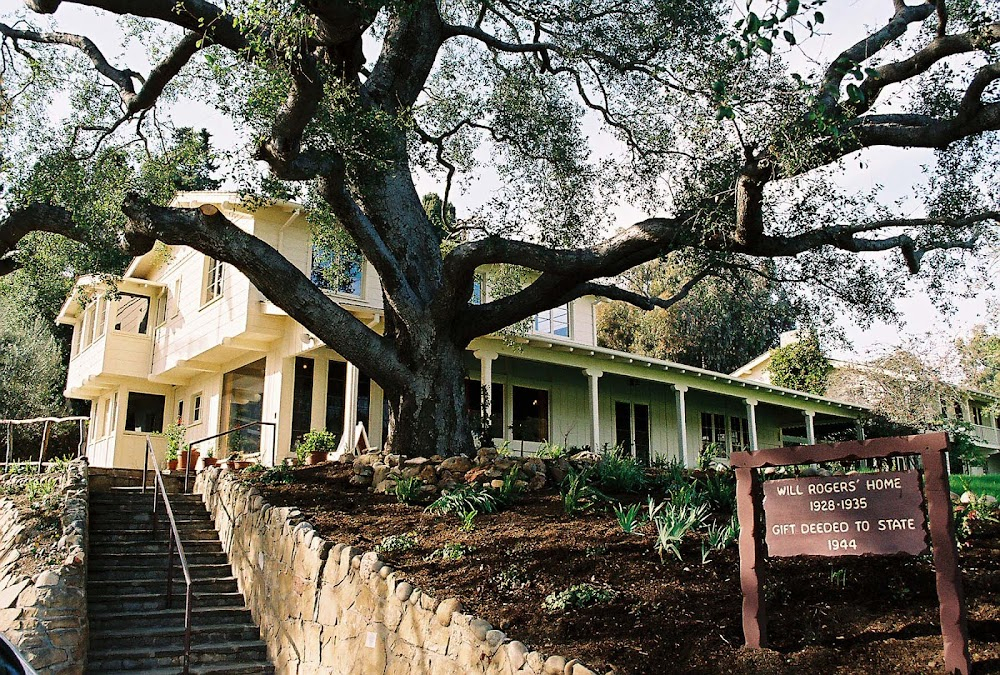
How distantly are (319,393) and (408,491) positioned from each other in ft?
23.5

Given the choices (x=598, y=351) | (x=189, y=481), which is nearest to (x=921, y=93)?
(x=598, y=351)

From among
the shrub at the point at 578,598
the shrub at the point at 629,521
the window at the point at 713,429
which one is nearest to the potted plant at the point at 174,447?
the shrub at the point at 629,521

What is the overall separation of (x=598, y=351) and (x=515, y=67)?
292 inches

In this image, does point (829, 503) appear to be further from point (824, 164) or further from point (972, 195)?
point (972, 195)

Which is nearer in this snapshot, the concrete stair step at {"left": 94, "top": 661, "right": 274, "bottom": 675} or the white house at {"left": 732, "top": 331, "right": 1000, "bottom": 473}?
the concrete stair step at {"left": 94, "top": 661, "right": 274, "bottom": 675}

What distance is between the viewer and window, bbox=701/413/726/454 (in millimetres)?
25312

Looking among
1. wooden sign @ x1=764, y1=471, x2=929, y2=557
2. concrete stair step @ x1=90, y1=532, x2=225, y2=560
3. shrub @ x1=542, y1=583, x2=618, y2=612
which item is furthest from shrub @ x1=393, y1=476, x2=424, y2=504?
wooden sign @ x1=764, y1=471, x2=929, y2=557

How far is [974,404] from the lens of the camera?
3619cm

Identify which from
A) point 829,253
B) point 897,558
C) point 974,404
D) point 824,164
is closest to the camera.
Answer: point 897,558

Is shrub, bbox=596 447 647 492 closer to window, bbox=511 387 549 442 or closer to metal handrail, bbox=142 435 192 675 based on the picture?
metal handrail, bbox=142 435 192 675

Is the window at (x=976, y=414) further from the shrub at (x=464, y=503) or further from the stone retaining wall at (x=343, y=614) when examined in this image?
the stone retaining wall at (x=343, y=614)

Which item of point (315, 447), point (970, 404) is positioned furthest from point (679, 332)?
point (315, 447)

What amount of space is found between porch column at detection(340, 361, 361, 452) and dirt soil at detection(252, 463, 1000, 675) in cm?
690

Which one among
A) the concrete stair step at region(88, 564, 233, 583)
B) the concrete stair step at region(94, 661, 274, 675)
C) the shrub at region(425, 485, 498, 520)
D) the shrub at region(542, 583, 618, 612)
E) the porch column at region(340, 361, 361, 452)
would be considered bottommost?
the concrete stair step at region(94, 661, 274, 675)
